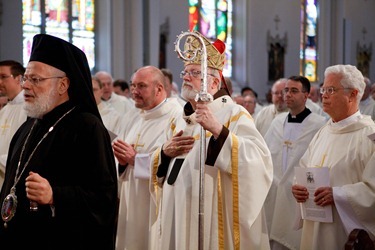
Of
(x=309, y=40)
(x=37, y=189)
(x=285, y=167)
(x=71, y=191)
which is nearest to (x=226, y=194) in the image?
(x=71, y=191)

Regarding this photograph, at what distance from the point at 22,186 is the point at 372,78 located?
1031 inches

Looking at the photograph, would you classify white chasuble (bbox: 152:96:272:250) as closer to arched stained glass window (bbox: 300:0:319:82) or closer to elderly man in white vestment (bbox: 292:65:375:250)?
elderly man in white vestment (bbox: 292:65:375:250)

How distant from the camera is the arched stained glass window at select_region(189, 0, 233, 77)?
20.5 meters

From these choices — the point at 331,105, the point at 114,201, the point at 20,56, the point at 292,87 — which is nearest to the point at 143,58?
the point at 20,56

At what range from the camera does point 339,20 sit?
26047 mm

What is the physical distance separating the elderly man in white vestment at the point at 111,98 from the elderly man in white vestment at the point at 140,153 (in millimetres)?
4540

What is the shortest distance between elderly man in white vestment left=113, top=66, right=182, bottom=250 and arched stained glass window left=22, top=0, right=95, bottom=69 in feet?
28.4

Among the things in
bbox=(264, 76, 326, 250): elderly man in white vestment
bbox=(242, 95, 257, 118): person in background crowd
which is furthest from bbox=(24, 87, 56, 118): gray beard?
bbox=(242, 95, 257, 118): person in background crowd

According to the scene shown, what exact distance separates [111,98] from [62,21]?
494cm

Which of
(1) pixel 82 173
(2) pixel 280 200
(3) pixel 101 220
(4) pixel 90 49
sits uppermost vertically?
(4) pixel 90 49

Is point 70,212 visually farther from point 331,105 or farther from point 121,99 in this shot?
point 121,99

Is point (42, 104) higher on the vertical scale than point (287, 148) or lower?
higher

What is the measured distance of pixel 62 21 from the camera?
16.1m

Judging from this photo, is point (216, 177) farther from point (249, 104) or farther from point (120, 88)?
point (120, 88)
